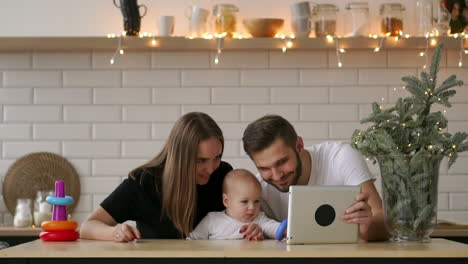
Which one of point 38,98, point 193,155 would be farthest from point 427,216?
point 38,98

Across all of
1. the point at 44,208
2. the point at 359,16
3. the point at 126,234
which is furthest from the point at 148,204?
the point at 359,16

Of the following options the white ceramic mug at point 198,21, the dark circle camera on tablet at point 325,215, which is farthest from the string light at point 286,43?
the dark circle camera on tablet at point 325,215

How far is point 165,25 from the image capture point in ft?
15.3

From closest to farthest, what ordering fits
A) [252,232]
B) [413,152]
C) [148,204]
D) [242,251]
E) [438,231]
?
1. [242,251]
2. [413,152]
3. [252,232]
4. [148,204]
5. [438,231]

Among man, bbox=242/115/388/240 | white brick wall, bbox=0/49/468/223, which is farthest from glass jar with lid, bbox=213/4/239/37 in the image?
man, bbox=242/115/388/240

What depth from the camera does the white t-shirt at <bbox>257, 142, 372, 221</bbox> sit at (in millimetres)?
3273

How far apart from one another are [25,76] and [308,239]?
104 inches

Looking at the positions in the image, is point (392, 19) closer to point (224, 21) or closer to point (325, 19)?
point (325, 19)

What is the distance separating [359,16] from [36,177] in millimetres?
1981

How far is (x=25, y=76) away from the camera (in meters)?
4.83

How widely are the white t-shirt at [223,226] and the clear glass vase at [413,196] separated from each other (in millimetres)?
478

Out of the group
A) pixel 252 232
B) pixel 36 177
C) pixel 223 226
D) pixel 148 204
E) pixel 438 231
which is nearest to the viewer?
pixel 252 232

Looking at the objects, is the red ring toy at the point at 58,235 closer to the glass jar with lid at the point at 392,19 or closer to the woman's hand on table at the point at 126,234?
the woman's hand on table at the point at 126,234

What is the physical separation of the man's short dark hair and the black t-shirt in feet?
1.01
